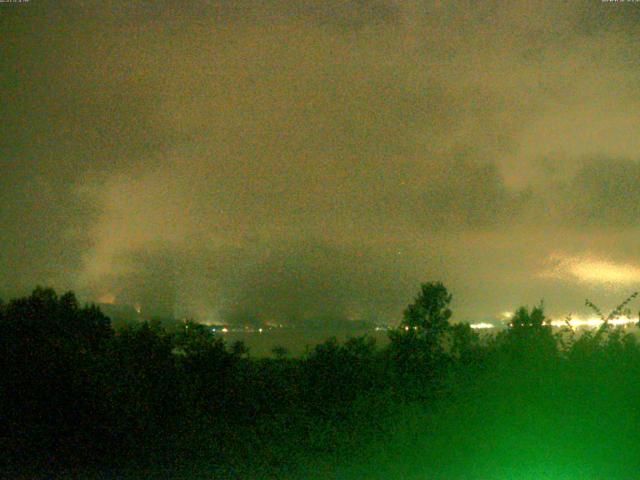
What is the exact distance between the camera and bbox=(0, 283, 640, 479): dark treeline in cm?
977

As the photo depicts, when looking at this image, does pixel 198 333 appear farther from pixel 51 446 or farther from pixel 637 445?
pixel 637 445

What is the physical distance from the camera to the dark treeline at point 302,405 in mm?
9766

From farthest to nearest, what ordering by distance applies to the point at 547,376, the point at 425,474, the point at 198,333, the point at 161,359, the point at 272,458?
the point at 198,333, the point at 161,359, the point at 547,376, the point at 272,458, the point at 425,474

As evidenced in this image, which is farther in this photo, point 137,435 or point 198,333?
point 198,333

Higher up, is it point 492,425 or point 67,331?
point 67,331

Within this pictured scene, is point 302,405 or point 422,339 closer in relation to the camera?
point 302,405

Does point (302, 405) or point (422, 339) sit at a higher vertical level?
point (422, 339)

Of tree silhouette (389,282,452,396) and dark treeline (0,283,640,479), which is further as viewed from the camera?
tree silhouette (389,282,452,396)

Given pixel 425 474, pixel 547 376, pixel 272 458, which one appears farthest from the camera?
pixel 547 376

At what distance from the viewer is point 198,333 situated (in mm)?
13125

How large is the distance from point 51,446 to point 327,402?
459cm

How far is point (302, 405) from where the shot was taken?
1254 centimetres

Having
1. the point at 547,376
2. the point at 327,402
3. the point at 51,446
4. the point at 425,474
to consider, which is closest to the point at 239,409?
the point at 327,402

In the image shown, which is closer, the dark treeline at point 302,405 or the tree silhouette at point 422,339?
the dark treeline at point 302,405
